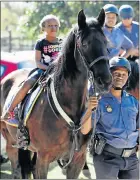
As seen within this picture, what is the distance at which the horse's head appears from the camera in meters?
3.48

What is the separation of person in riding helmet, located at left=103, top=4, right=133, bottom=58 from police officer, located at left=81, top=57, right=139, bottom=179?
2200 mm

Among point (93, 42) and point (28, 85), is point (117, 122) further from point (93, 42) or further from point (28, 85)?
point (28, 85)

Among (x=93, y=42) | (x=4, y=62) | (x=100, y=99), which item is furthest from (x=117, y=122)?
(x=4, y=62)

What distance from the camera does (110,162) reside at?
4.03 metres

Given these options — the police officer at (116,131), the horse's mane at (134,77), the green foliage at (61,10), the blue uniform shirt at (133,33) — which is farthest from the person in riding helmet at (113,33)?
the green foliage at (61,10)

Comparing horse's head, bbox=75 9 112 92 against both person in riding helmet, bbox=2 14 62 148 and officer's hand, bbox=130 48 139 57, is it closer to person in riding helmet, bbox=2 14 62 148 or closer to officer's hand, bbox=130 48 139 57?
person in riding helmet, bbox=2 14 62 148

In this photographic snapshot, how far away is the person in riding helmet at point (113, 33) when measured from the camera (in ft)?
20.6

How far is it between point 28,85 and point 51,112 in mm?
733

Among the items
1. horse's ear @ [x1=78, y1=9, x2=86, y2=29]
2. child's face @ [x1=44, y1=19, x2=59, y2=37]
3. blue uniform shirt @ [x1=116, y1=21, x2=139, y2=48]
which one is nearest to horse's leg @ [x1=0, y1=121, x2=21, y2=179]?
child's face @ [x1=44, y1=19, x2=59, y2=37]

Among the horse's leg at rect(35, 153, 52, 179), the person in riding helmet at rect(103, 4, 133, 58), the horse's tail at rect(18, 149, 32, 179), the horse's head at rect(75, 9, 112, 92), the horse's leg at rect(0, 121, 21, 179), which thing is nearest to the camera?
the horse's head at rect(75, 9, 112, 92)

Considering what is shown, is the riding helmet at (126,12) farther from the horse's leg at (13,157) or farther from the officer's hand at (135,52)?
the horse's leg at (13,157)

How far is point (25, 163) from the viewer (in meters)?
5.58

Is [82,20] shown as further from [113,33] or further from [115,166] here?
[113,33]

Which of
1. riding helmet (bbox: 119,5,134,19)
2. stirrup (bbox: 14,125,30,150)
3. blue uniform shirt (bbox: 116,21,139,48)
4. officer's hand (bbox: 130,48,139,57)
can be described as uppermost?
riding helmet (bbox: 119,5,134,19)
